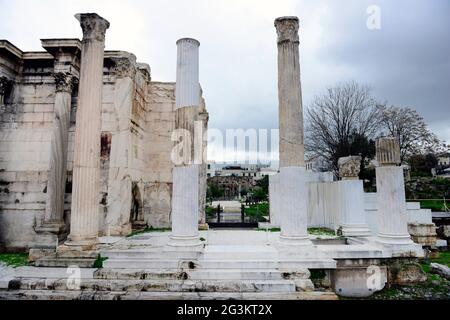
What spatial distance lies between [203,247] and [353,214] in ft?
17.4

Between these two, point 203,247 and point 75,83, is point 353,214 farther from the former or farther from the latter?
point 75,83

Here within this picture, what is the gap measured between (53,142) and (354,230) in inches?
413

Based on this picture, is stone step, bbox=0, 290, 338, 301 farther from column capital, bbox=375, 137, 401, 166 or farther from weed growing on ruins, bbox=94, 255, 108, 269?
column capital, bbox=375, 137, 401, 166

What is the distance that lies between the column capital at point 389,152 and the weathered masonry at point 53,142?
27.1ft

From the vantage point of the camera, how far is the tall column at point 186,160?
24.3ft

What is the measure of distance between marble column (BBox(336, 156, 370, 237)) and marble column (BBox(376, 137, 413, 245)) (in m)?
1.55

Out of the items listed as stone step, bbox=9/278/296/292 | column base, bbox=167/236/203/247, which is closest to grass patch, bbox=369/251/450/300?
stone step, bbox=9/278/296/292

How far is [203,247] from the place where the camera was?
7.66 metres

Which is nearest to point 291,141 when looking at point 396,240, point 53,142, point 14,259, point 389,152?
point 389,152

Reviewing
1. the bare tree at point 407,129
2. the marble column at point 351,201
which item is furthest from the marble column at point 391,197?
the bare tree at point 407,129

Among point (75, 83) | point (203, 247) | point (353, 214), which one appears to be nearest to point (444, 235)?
point (353, 214)

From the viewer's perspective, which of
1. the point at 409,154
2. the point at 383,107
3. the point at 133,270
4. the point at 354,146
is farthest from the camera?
the point at 409,154
